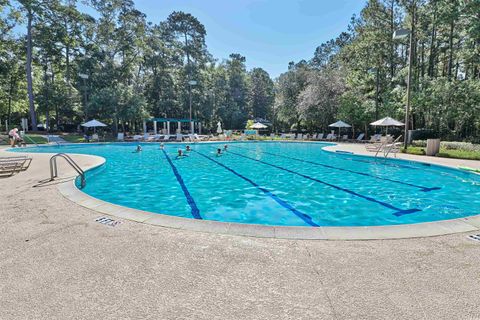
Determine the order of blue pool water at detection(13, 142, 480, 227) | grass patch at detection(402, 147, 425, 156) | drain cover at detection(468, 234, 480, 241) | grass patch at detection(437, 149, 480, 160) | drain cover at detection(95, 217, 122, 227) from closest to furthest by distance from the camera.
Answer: drain cover at detection(468, 234, 480, 241), drain cover at detection(95, 217, 122, 227), blue pool water at detection(13, 142, 480, 227), grass patch at detection(437, 149, 480, 160), grass patch at detection(402, 147, 425, 156)

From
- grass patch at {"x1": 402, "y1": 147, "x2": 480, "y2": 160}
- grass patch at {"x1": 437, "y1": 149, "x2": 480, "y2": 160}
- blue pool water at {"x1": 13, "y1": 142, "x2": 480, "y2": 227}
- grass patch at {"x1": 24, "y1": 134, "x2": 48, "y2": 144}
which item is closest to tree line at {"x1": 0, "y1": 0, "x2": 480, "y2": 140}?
grass patch at {"x1": 24, "y1": 134, "x2": 48, "y2": 144}

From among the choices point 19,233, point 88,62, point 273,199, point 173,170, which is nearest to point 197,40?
point 88,62

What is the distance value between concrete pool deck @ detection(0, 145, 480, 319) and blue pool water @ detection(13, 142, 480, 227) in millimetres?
2568

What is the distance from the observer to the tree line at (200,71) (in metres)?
20.4

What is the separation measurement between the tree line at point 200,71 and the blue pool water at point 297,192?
1151 centimetres

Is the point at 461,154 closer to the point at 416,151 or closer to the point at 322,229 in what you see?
the point at 416,151

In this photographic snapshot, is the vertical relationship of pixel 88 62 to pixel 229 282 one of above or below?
above

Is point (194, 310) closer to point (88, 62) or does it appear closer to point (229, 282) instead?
point (229, 282)

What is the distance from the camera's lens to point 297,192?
8320 millimetres

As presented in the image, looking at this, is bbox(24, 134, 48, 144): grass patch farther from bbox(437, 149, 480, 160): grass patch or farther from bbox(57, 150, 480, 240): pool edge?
bbox(437, 149, 480, 160): grass patch

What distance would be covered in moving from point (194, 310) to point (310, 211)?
495 centimetres

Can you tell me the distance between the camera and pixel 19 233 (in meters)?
3.79

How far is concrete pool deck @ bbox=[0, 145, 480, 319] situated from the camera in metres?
2.16

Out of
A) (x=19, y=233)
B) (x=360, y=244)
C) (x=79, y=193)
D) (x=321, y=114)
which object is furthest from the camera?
(x=321, y=114)
